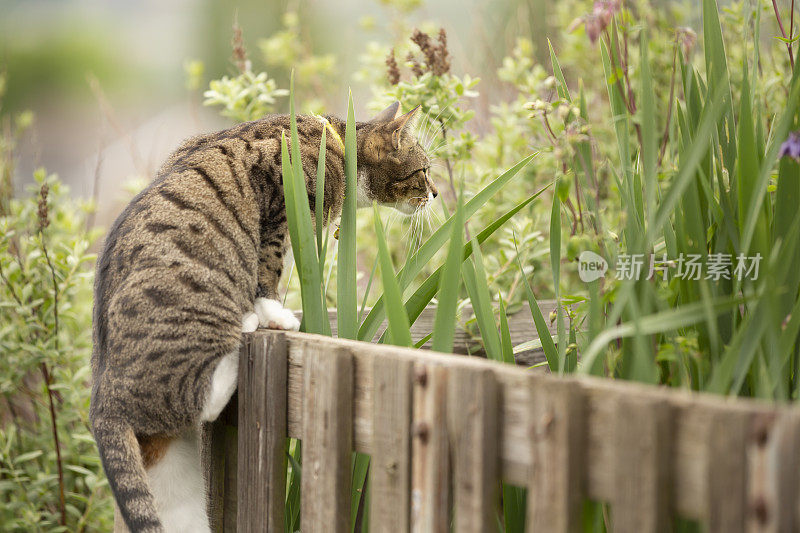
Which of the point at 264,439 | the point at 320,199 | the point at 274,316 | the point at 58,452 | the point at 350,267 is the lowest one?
the point at 58,452

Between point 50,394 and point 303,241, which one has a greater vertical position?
point 303,241

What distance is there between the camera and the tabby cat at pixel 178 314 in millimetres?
1299

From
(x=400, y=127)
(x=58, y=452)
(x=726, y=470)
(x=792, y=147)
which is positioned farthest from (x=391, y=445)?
(x=58, y=452)

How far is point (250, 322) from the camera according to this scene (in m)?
1.42

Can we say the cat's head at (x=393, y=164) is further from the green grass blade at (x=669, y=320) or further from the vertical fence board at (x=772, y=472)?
the vertical fence board at (x=772, y=472)

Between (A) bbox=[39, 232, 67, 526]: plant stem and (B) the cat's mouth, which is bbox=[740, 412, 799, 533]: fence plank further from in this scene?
(A) bbox=[39, 232, 67, 526]: plant stem

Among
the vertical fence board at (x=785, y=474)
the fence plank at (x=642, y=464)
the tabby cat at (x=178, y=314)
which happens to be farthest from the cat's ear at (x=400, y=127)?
the vertical fence board at (x=785, y=474)

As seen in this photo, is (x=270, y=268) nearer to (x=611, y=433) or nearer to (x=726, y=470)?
(x=611, y=433)

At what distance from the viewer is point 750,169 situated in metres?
1.02

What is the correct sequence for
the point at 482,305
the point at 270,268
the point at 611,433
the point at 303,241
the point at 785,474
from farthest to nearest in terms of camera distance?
the point at 270,268 < the point at 303,241 < the point at 482,305 < the point at 611,433 < the point at 785,474

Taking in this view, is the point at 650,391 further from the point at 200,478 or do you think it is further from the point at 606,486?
the point at 200,478

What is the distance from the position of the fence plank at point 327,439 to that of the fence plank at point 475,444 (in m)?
0.23

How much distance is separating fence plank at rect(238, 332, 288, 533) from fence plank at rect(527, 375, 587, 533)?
0.54 metres

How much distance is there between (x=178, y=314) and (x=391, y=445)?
0.55m
